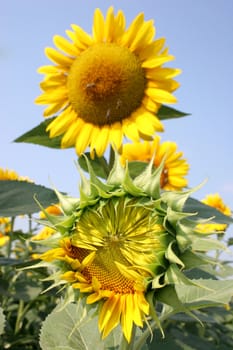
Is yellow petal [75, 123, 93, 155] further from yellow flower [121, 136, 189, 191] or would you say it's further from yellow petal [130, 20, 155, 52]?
yellow flower [121, 136, 189, 191]

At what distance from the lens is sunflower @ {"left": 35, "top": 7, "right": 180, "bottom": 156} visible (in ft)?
8.93

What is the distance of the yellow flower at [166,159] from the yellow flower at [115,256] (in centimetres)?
248

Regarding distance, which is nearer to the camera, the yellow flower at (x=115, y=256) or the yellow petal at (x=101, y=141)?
the yellow flower at (x=115, y=256)

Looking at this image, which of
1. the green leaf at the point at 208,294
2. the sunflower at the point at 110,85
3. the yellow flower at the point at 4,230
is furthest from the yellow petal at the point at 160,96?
the yellow flower at the point at 4,230

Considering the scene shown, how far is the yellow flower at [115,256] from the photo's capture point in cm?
135

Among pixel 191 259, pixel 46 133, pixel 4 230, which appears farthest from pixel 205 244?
pixel 4 230

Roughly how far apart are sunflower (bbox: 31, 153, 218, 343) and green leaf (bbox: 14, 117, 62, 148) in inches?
50.6

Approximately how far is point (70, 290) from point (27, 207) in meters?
1.00

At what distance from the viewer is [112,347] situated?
186 centimetres

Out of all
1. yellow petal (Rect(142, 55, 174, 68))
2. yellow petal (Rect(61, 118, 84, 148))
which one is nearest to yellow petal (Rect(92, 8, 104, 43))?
yellow petal (Rect(142, 55, 174, 68))

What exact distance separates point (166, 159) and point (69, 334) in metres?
2.19

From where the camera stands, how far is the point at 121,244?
1391 mm

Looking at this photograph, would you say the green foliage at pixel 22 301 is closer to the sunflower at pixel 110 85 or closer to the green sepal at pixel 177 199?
the sunflower at pixel 110 85

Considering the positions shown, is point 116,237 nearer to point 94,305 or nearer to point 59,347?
point 94,305
